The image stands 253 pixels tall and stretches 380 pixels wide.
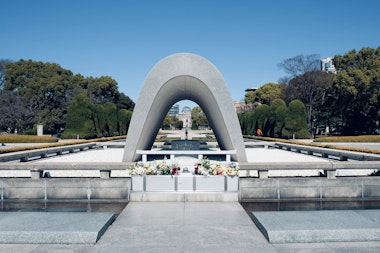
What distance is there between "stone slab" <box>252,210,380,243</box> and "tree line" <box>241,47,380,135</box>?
120ft

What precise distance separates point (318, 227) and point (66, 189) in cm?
658

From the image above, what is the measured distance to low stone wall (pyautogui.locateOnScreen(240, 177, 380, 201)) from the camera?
28.3 ft

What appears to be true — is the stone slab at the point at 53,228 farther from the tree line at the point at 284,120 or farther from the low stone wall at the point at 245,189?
the tree line at the point at 284,120

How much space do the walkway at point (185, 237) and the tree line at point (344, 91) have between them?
37209mm

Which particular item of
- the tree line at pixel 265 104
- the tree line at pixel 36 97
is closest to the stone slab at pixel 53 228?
the tree line at pixel 265 104

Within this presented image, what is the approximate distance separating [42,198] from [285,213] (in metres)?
6.54

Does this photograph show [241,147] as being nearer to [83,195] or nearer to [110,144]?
[83,195]

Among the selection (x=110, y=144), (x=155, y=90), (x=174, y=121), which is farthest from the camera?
(x=174, y=121)

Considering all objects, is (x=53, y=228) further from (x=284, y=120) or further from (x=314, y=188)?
(x=284, y=120)

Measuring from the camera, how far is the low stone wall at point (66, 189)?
8.53 metres

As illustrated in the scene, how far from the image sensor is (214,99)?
12.3 meters

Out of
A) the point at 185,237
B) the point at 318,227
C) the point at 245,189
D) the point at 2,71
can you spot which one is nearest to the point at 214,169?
the point at 245,189

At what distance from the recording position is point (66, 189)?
8625mm

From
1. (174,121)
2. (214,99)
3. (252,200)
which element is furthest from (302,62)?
(174,121)
